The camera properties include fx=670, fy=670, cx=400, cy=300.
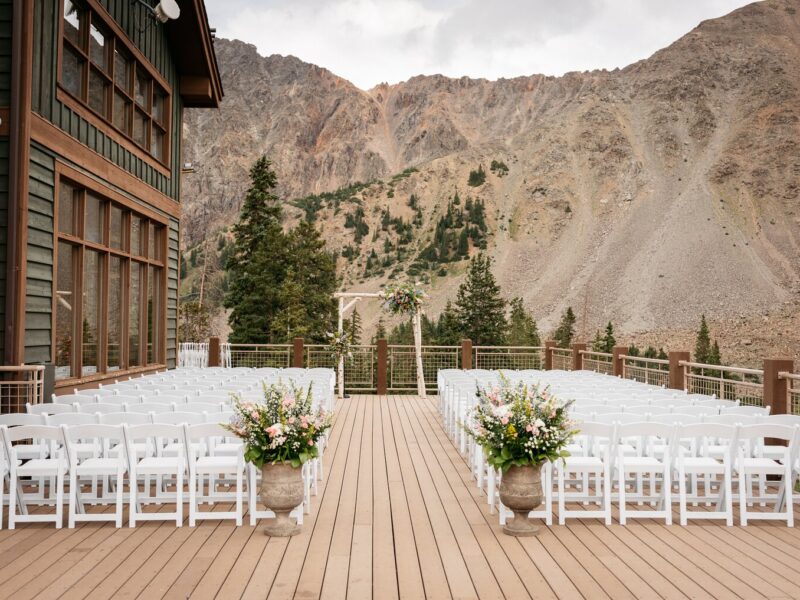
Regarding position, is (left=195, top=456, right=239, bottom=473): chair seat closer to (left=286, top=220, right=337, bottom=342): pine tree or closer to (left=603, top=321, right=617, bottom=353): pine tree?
(left=286, top=220, right=337, bottom=342): pine tree

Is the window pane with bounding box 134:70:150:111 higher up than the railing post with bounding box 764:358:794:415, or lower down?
higher up

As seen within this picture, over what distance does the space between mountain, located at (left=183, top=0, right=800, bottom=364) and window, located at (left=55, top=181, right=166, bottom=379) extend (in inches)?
2065

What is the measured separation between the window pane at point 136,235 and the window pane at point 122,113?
4.65 feet

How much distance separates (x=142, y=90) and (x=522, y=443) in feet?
31.6

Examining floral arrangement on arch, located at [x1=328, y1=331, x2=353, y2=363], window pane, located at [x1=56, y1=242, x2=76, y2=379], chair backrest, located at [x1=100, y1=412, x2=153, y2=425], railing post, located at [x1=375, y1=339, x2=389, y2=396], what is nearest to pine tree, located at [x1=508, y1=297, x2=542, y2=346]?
railing post, located at [x1=375, y1=339, x2=389, y2=396]

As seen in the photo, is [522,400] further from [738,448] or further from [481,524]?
[738,448]

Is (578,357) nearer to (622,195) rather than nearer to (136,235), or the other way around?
(136,235)

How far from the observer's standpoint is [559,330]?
185 ft

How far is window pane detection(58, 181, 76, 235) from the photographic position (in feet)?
27.8

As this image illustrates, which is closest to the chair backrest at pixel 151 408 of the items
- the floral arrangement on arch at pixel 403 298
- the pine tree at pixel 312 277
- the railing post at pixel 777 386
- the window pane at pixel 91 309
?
the window pane at pixel 91 309

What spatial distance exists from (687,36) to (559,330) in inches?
2787

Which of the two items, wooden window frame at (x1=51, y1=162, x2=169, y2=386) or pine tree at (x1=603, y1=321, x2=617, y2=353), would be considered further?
pine tree at (x1=603, y1=321, x2=617, y2=353)

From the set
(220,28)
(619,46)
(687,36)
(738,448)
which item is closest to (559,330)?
(738,448)

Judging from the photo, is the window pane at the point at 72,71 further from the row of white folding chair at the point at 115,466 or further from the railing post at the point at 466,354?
the railing post at the point at 466,354
